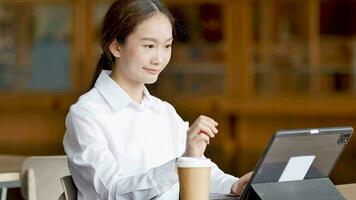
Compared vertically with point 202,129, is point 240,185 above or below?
below

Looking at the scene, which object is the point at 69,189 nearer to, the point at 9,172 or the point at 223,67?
the point at 9,172

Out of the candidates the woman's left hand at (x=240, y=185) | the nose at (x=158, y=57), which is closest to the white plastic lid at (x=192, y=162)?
the woman's left hand at (x=240, y=185)

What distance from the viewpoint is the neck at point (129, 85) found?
209cm

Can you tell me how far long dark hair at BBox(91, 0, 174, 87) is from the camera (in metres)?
2.00

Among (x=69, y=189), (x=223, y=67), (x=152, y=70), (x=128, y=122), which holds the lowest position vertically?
(x=223, y=67)

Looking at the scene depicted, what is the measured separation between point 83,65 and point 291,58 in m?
2.21

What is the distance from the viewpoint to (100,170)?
186cm

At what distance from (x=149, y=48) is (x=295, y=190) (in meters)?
0.43

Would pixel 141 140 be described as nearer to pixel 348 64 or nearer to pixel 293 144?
pixel 293 144

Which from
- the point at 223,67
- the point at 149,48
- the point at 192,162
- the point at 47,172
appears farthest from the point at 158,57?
the point at 223,67

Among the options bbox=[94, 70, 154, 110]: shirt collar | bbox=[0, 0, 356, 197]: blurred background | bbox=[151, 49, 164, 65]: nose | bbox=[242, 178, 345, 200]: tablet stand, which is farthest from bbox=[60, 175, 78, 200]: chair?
bbox=[0, 0, 356, 197]: blurred background

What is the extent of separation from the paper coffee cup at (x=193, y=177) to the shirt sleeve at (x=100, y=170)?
64mm

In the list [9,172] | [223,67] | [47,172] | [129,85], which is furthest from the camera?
[223,67]

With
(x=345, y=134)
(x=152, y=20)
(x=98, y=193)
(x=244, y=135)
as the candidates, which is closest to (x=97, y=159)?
(x=98, y=193)
